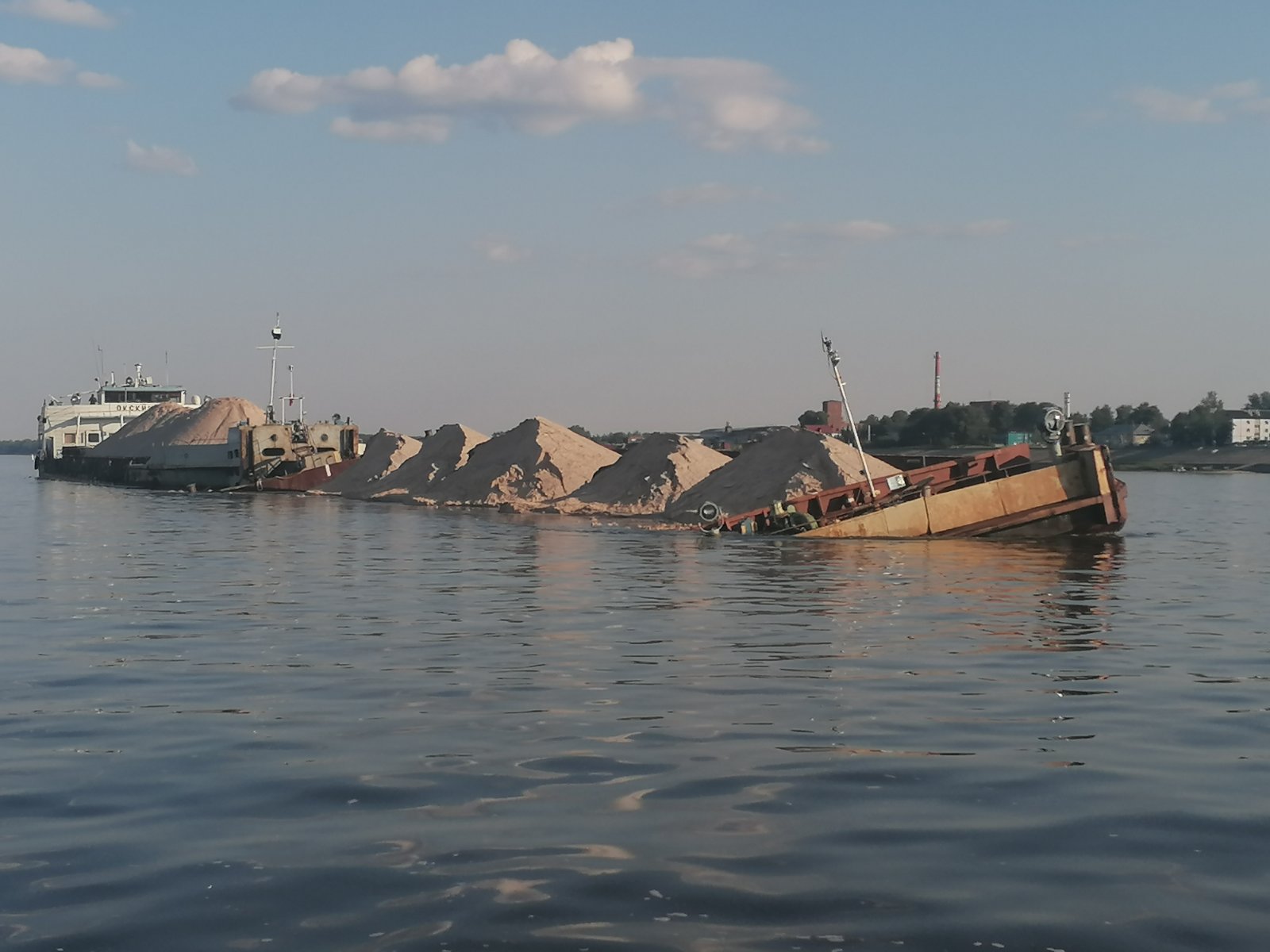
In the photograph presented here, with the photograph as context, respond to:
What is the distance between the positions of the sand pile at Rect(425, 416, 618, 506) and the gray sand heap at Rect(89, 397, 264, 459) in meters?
47.0

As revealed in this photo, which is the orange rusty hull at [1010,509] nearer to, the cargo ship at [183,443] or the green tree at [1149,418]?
the cargo ship at [183,443]

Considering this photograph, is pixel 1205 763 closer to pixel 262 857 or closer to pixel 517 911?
pixel 517 911

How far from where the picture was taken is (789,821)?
888cm

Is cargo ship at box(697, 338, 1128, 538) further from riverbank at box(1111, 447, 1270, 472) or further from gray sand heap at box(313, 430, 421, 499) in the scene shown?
riverbank at box(1111, 447, 1270, 472)

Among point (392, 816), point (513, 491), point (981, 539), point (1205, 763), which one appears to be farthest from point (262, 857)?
point (513, 491)

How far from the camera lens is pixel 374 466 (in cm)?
8431

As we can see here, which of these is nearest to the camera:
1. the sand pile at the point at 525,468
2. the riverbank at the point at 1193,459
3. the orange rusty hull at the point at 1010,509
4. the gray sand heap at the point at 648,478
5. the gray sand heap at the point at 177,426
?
the orange rusty hull at the point at 1010,509

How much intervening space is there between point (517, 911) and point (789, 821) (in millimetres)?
2389

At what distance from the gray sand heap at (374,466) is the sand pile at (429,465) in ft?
2.24

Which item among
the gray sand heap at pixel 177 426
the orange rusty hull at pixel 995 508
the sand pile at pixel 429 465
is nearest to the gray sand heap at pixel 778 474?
the orange rusty hull at pixel 995 508

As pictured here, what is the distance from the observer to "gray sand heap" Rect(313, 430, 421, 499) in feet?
262

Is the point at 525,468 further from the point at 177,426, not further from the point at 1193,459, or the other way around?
the point at 1193,459

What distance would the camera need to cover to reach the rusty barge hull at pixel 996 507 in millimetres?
38406

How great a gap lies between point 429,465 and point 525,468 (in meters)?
11.1
